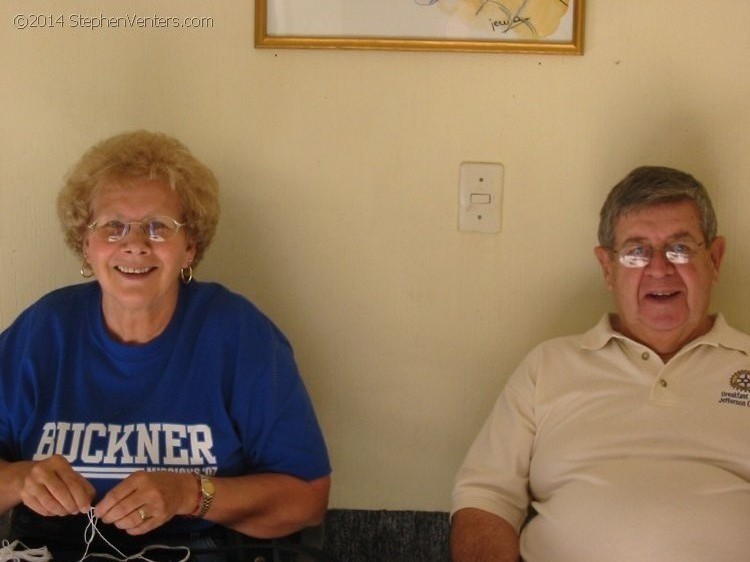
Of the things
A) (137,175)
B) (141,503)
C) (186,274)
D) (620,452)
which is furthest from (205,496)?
(620,452)

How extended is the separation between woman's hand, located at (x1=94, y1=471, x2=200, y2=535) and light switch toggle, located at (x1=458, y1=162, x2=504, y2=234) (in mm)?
786

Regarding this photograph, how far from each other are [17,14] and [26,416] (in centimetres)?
81

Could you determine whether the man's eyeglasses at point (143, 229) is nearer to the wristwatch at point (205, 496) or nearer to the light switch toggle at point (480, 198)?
the wristwatch at point (205, 496)

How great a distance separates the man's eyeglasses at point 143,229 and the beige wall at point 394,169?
298mm

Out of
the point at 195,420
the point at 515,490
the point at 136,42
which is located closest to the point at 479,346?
the point at 515,490

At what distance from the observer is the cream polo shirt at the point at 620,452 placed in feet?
5.03

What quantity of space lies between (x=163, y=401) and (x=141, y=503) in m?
0.25

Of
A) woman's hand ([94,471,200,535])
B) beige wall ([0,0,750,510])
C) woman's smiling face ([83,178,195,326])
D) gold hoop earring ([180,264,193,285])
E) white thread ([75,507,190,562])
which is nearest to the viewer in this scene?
woman's hand ([94,471,200,535])

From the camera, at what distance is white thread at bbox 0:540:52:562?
4.74ft

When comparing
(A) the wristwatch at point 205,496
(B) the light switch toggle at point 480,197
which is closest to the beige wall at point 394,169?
(B) the light switch toggle at point 480,197

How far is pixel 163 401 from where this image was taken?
161cm

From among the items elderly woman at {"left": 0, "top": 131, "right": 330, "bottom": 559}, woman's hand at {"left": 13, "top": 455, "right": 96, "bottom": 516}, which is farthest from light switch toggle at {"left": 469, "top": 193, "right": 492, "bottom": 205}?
woman's hand at {"left": 13, "top": 455, "right": 96, "bottom": 516}
